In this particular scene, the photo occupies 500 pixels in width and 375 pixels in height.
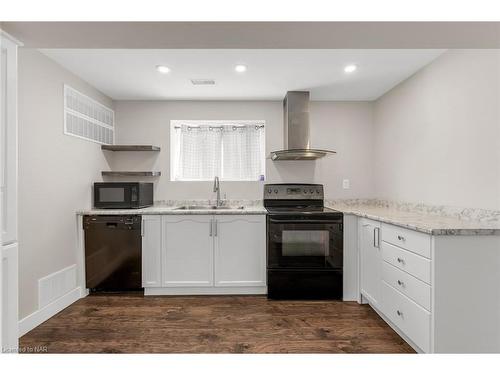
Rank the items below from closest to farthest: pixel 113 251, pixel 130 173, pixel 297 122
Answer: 1. pixel 113 251
2. pixel 297 122
3. pixel 130 173

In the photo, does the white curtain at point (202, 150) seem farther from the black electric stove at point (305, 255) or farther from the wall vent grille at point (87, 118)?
the black electric stove at point (305, 255)

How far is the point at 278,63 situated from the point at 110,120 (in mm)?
2235

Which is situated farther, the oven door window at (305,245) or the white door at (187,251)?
the white door at (187,251)

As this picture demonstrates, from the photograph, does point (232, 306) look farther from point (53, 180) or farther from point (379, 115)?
point (379, 115)

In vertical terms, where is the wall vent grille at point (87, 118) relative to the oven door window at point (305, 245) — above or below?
above

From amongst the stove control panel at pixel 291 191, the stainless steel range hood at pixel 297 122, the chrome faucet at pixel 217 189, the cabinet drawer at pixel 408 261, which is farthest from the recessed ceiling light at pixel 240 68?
the cabinet drawer at pixel 408 261

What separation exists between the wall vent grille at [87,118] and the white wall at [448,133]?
338 centimetres

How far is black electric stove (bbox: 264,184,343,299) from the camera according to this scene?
273 cm

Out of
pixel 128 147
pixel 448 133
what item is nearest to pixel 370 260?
pixel 448 133

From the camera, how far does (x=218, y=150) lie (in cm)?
356

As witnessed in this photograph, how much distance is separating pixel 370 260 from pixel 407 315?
630 millimetres

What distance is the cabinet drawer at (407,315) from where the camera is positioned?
1.67 metres

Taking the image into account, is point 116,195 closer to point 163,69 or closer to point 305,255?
point 163,69

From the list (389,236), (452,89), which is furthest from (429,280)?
(452,89)
